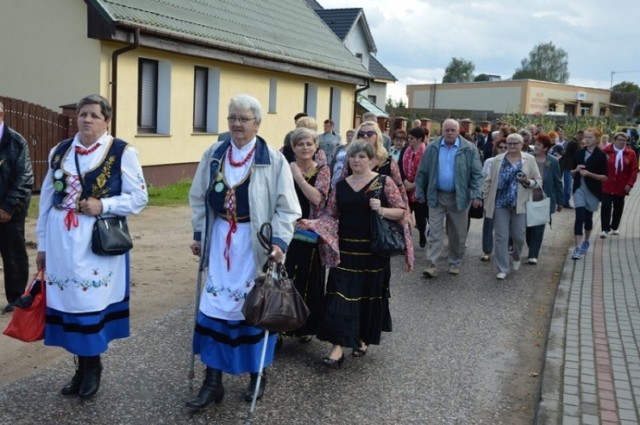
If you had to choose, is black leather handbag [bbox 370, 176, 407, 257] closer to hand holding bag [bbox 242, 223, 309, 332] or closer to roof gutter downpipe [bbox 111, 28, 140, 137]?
hand holding bag [bbox 242, 223, 309, 332]

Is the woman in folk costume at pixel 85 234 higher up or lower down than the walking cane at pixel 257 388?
higher up

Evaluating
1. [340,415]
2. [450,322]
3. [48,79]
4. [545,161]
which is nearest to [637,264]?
[545,161]

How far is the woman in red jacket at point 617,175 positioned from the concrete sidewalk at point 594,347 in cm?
172

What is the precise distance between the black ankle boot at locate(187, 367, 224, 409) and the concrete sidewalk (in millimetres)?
2024

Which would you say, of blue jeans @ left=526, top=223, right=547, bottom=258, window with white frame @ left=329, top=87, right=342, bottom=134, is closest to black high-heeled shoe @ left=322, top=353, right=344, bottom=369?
blue jeans @ left=526, top=223, right=547, bottom=258

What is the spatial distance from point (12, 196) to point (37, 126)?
752cm

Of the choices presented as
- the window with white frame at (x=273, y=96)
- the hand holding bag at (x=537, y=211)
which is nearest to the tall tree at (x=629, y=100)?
the window with white frame at (x=273, y=96)

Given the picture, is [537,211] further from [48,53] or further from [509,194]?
[48,53]

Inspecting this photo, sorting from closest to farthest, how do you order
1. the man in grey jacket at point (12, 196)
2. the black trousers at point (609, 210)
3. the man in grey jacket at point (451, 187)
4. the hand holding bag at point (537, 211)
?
the man in grey jacket at point (12, 196) < the man in grey jacket at point (451, 187) < the hand holding bag at point (537, 211) < the black trousers at point (609, 210)

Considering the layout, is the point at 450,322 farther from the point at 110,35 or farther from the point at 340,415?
the point at 110,35

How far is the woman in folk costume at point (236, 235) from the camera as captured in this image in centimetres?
436

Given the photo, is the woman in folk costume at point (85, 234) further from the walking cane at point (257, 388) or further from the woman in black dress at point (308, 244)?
the woman in black dress at point (308, 244)

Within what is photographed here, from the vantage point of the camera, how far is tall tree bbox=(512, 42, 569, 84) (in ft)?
370

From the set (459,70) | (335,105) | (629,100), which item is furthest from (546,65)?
(335,105)
